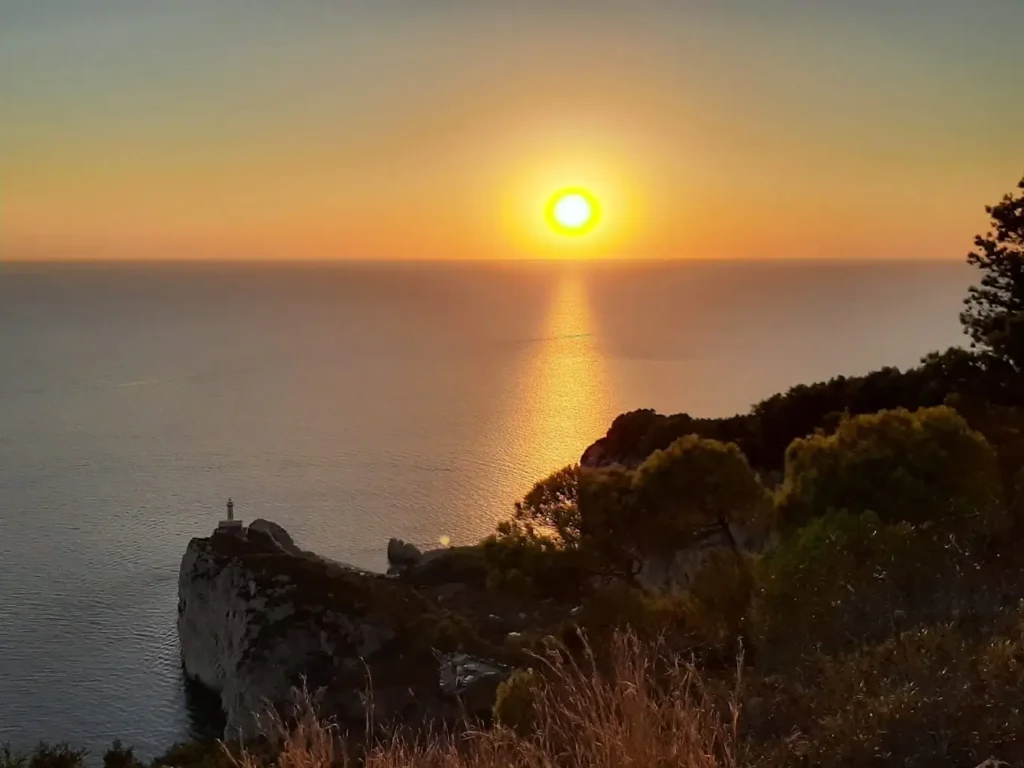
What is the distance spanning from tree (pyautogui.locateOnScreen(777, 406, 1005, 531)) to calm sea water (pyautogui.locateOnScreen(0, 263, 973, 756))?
68.7 feet

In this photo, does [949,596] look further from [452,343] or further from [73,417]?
[452,343]

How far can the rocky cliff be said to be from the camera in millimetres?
21734

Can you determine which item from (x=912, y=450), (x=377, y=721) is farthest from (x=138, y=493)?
(x=912, y=450)

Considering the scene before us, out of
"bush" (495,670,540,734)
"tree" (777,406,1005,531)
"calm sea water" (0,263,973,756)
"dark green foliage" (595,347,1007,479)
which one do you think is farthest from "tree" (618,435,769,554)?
"calm sea water" (0,263,973,756)

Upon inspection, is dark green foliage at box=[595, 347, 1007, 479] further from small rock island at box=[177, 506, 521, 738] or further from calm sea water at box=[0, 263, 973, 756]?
calm sea water at box=[0, 263, 973, 756]

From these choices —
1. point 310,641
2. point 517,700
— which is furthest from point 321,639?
point 517,700

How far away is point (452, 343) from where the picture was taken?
128500 mm

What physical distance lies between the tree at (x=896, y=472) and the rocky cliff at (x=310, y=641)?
388 inches

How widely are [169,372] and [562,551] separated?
288 feet

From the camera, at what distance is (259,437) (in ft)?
211

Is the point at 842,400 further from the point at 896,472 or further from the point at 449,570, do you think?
the point at 449,570

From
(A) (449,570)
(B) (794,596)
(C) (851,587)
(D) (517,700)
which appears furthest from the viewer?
(A) (449,570)

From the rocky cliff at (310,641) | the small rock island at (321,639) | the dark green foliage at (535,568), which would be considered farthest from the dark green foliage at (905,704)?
the rocky cliff at (310,641)

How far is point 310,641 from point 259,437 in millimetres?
42349
